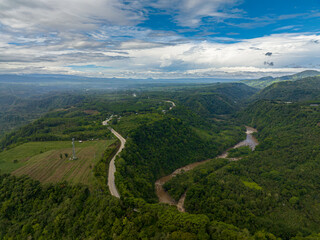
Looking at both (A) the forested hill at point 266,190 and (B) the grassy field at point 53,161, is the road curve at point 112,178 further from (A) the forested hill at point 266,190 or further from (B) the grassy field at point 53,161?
(A) the forested hill at point 266,190

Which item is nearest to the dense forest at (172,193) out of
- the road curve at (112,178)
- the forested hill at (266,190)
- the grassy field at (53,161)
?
the forested hill at (266,190)

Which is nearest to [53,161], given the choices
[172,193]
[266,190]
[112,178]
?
[112,178]

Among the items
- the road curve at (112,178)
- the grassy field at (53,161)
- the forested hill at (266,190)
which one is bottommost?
the forested hill at (266,190)

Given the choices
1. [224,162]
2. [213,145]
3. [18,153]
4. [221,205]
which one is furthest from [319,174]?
[18,153]

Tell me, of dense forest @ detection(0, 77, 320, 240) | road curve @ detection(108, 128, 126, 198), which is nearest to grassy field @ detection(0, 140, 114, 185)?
dense forest @ detection(0, 77, 320, 240)

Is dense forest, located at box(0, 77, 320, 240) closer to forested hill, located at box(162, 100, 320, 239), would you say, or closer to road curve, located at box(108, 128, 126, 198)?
forested hill, located at box(162, 100, 320, 239)

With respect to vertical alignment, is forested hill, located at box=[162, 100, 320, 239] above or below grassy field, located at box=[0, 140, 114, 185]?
below

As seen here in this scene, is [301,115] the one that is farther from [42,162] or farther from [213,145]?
[42,162]

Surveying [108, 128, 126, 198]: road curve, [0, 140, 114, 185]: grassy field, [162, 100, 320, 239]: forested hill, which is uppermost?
[0, 140, 114, 185]: grassy field
